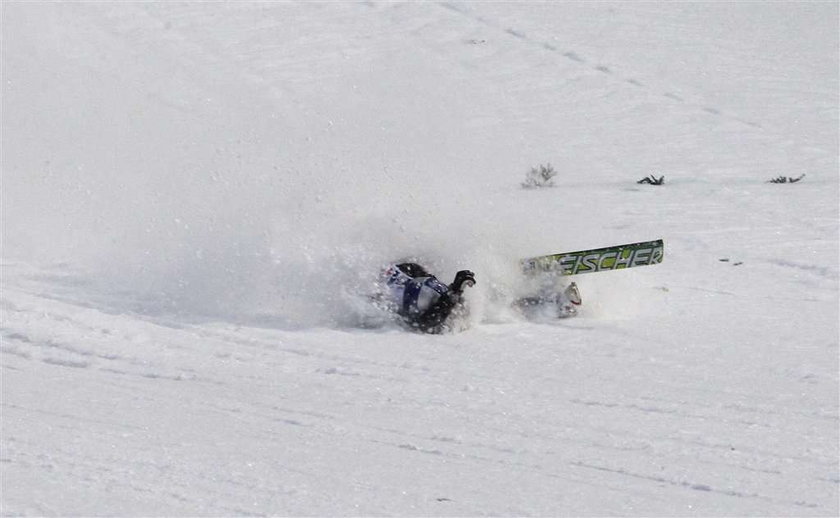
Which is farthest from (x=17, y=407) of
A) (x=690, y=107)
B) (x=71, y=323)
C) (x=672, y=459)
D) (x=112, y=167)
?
(x=690, y=107)

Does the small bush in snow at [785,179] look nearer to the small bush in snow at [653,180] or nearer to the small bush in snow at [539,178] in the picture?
the small bush in snow at [653,180]

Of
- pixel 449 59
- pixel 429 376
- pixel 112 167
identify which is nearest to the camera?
pixel 429 376

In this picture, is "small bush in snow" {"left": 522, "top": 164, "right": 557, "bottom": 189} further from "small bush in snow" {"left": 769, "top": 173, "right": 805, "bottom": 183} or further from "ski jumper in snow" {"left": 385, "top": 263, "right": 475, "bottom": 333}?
"ski jumper in snow" {"left": 385, "top": 263, "right": 475, "bottom": 333}

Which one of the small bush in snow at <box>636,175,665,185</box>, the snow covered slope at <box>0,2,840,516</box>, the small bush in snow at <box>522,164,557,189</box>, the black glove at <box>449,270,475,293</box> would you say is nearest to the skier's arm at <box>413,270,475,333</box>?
the black glove at <box>449,270,475,293</box>

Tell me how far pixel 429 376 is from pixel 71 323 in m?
3.05

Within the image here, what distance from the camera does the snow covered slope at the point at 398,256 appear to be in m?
6.02

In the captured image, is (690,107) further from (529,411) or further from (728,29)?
(529,411)

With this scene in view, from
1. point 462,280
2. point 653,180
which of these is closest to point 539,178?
point 653,180

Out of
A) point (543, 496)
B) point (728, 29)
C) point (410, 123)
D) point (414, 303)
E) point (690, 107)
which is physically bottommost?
point (543, 496)

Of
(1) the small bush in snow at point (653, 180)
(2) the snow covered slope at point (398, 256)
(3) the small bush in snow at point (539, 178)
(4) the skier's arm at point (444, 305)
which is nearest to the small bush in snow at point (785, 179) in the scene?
(2) the snow covered slope at point (398, 256)

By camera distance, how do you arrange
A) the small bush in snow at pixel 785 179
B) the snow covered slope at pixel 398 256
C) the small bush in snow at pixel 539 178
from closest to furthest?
the snow covered slope at pixel 398 256, the small bush in snow at pixel 539 178, the small bush in snow at pixel 785 179

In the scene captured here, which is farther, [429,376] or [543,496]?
[429,376]

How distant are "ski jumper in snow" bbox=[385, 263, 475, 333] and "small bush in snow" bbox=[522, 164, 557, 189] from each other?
665 cm

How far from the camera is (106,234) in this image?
12.4 metres
